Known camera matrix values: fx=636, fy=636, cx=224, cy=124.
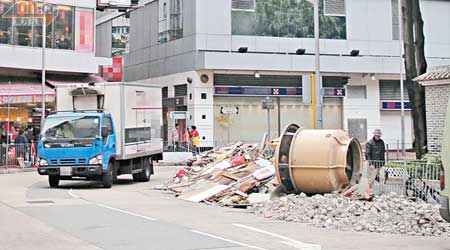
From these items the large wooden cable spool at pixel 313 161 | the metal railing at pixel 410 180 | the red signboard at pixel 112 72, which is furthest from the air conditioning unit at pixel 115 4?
the red signboard at pixel 112 72

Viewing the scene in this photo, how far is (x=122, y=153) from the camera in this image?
21641 millimetres

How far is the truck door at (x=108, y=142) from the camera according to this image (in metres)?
20.6

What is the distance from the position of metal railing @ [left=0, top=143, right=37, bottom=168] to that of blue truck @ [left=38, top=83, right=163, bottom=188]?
28.0 feet

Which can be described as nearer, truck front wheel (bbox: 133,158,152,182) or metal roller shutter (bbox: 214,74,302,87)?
truck front wheel (bbox: 133,158,152,182)

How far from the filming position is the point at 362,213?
12992mm

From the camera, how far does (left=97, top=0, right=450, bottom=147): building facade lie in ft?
134

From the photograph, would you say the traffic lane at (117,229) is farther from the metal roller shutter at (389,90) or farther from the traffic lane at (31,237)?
the metal roller shutter at (389,90)

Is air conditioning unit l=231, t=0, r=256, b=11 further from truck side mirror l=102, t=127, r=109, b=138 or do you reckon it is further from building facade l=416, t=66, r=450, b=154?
truck side mirror l=102, t=127, r=109, b=138

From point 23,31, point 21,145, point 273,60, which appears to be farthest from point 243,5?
point 21,145

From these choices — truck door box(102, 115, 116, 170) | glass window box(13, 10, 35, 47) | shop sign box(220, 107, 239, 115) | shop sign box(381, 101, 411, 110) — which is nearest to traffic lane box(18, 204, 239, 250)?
truck door box(102, 115, 116, 170)

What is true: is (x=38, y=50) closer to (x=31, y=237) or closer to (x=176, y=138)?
(x=176, y=138)

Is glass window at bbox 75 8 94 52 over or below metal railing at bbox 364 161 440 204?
over

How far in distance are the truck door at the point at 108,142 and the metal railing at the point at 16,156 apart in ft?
35.7

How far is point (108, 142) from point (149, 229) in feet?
29.7
